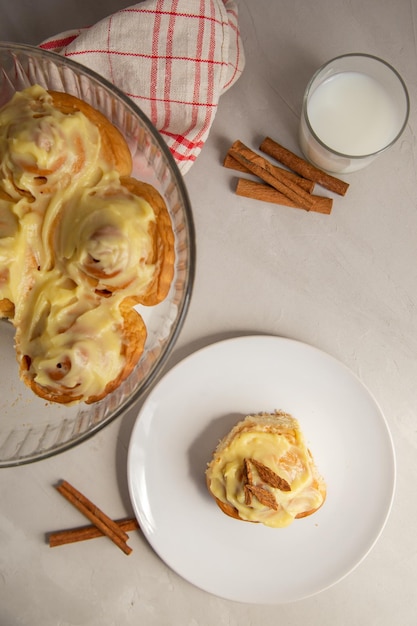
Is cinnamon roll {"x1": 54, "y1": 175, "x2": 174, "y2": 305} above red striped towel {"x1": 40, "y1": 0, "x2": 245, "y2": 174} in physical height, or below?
below

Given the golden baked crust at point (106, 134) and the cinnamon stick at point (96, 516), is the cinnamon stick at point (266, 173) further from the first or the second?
the cinnamon stick at point (96, 516)

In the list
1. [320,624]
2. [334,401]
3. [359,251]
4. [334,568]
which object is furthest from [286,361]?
[320,624]

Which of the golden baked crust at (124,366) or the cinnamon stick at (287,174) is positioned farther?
the cinnamon stick at (287,174)

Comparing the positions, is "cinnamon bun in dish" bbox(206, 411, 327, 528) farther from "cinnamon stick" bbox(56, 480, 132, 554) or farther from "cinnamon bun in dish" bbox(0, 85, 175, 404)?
"cinnamon bun in dish" bbox(0, 85, 175, 404)

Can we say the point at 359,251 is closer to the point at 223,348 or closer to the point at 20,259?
the point at 223,348

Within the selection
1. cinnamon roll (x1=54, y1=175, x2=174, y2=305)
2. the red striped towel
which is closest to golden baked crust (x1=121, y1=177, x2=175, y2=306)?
cinnamon roll (x1=54, y1=175, x2=174, y2=305)

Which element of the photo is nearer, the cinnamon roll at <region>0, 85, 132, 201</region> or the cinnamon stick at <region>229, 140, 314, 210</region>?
the cinnamon roll at <region>0, 85, 132, 201</region>

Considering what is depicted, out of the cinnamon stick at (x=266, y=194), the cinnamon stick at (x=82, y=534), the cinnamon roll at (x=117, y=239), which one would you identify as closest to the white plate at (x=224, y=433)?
the cinnamon stick at (x=82, y=534)
